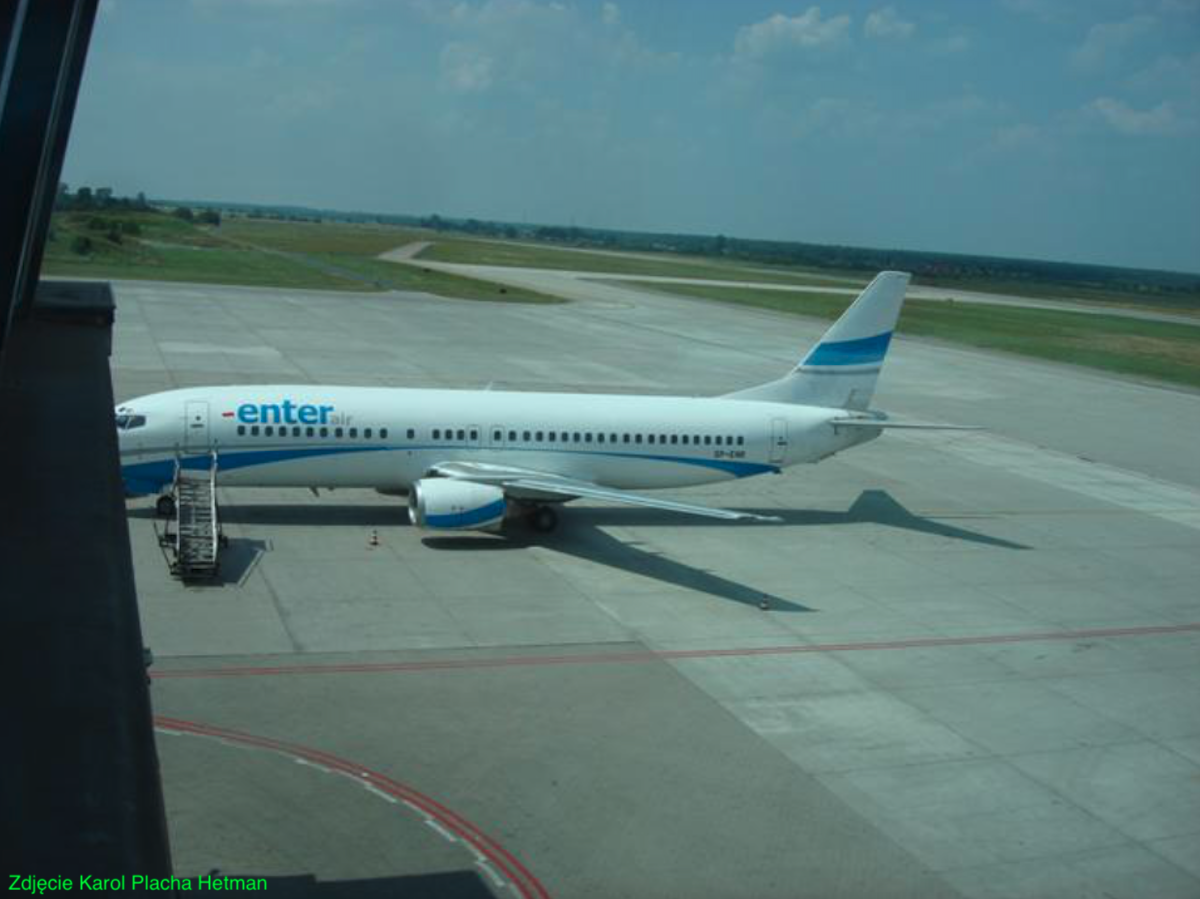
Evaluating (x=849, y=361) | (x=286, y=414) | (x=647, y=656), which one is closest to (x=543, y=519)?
(x=286, y=414)

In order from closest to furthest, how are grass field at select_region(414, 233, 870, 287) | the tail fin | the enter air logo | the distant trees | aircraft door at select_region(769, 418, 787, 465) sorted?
the enter air logo, aircraft door at select_region(769, 418, 787, 465), the tail fin, the distant trees, grass field at select_region(414, 233, 870, 287)

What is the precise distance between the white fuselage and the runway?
1.42 metres

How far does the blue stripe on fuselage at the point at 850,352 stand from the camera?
35.1 m

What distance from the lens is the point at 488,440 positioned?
102 ft

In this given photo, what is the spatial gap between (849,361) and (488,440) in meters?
11.3

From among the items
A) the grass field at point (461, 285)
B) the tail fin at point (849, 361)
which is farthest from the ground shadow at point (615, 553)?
the grass field at point (461, 285)

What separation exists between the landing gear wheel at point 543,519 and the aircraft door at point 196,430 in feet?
27.1

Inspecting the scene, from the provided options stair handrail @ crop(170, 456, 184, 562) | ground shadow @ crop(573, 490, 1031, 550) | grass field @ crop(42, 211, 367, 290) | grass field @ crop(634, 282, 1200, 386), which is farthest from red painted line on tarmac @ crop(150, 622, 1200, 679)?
grass field @ crop(42, 211, 367, 290)

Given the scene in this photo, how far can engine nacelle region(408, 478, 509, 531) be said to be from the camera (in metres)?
28.4

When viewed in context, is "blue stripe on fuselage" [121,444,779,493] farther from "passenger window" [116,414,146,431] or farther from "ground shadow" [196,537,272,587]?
"ground shadow" [196,537,272,587]

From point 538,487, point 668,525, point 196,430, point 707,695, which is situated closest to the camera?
point 707,695

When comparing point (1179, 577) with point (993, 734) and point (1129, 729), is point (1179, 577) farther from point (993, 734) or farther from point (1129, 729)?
point (993, 734)

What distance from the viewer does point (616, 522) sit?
32.7 meters

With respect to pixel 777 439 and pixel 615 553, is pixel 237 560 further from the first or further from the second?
pixel 777 439
